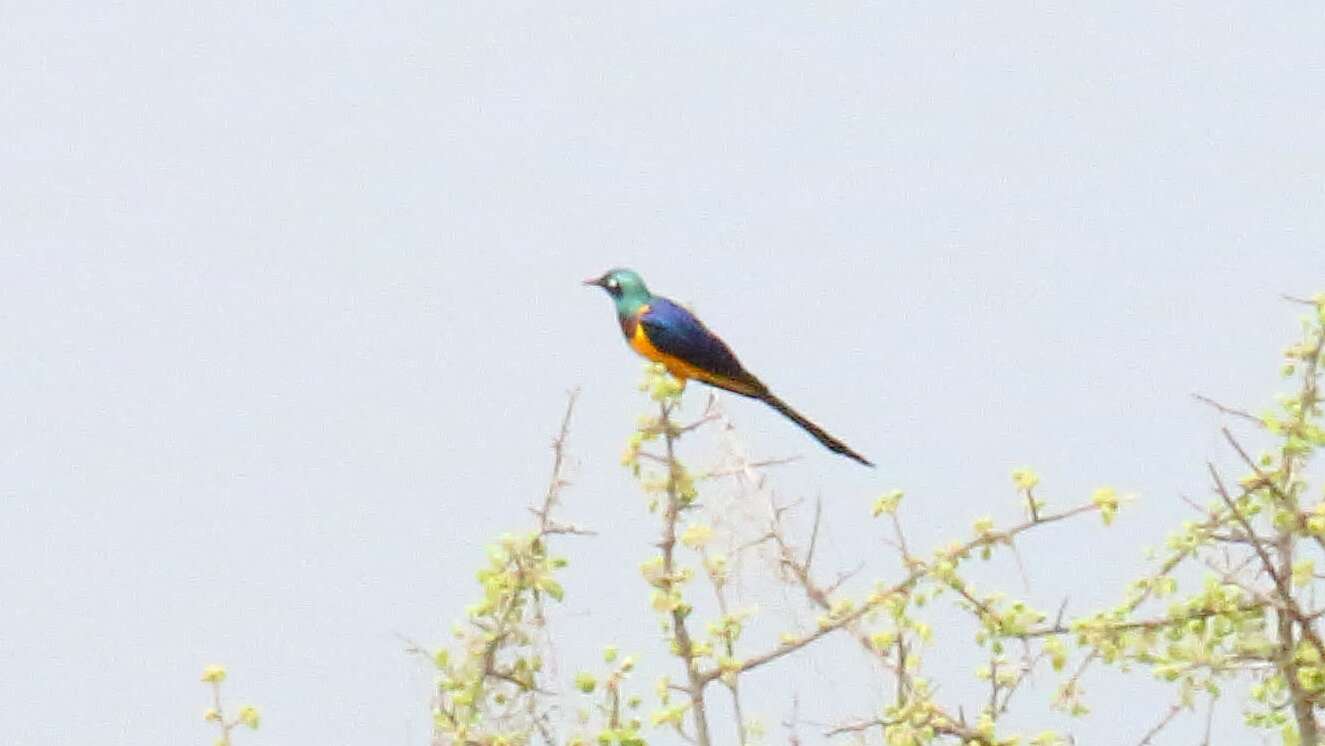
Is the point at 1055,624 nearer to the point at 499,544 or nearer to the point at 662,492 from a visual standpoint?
the point at 662,492

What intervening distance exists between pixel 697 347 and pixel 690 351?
18 millimetres

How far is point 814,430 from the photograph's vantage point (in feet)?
16.1

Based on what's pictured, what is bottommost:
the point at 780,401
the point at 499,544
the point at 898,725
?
the point at 898,725

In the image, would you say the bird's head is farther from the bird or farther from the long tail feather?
the long tail feather

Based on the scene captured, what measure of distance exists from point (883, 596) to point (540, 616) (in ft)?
1.93

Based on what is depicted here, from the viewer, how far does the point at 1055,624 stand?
4.16m

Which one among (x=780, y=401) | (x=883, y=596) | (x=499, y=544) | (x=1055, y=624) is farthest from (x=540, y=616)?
(x=780, y=401)

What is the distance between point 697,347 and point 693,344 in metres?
0.02

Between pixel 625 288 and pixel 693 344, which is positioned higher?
pixel 625 288

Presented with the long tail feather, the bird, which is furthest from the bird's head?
the long tail feather

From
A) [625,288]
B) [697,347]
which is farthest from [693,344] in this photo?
[625,288]

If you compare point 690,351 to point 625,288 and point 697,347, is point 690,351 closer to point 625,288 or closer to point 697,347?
point 697,347

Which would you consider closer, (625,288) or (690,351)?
(690,351)

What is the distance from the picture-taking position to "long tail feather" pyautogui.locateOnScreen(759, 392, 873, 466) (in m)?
4.83
